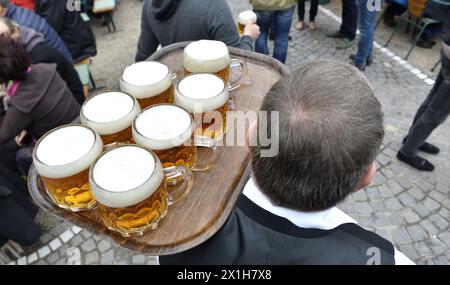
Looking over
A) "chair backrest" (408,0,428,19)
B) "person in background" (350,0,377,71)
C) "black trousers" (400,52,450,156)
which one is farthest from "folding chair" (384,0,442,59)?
"black trousers" (400,52,450,156)

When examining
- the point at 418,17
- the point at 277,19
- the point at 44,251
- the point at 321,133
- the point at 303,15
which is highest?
the point at 321,133

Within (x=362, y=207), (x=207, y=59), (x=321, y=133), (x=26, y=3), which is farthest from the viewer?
(x=26, y=3)

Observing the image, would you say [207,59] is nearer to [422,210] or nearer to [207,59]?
[207,59]

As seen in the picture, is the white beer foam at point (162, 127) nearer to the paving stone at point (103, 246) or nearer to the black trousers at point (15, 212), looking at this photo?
the black trousers at point (15, 212)

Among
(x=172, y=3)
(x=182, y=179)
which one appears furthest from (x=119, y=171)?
(x=172, y=3)

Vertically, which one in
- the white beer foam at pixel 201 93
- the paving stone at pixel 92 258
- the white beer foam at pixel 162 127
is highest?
the white beer foam at pixel 201 93

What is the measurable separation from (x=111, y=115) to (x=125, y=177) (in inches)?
12.8

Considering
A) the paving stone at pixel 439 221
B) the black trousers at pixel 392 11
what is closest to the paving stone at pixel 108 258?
the paving stone at pixel 439 221

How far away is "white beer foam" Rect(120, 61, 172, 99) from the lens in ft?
4.49

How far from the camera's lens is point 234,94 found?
164cm

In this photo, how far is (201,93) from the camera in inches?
52.1

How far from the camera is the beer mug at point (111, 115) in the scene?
48.3 inches

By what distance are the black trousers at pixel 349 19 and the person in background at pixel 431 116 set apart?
1435mm

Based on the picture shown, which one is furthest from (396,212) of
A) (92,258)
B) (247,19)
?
(92,258)
